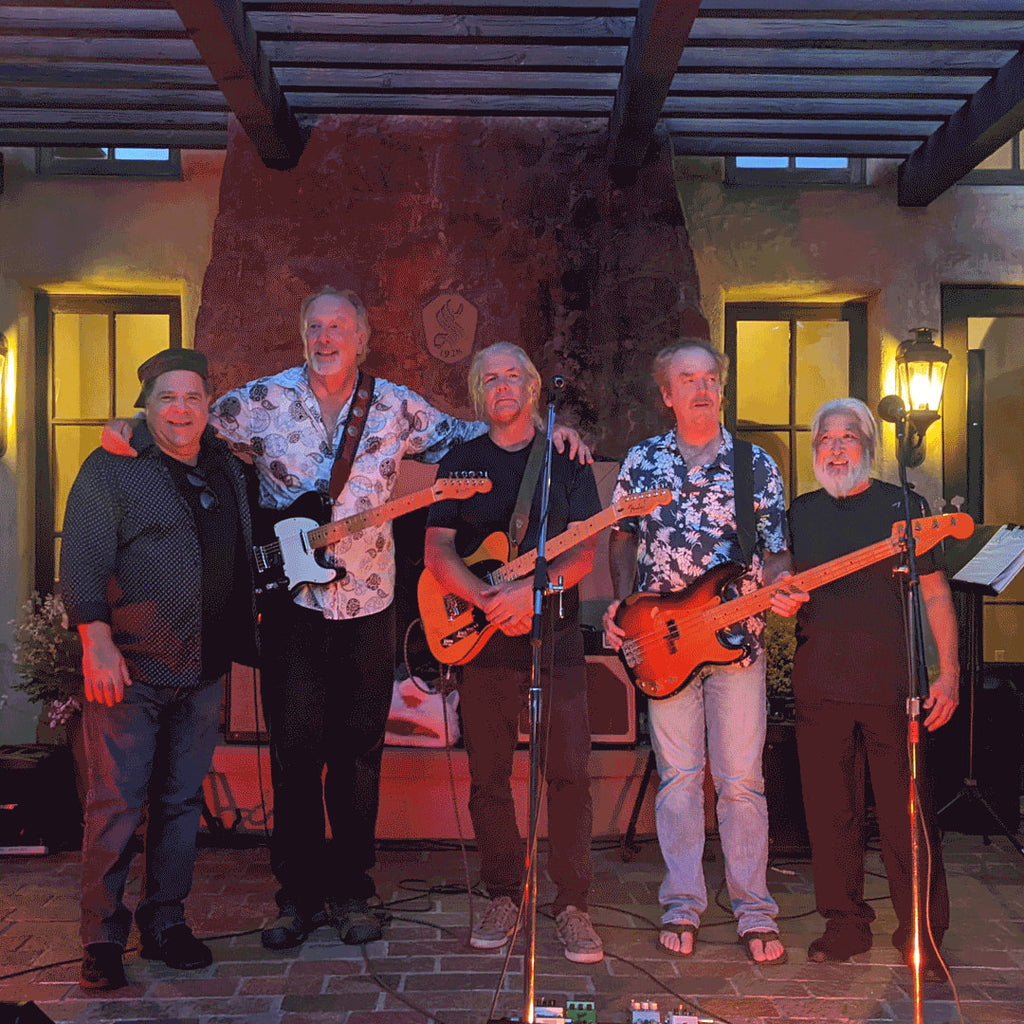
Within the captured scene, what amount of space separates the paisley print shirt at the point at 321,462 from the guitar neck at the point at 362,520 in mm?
54

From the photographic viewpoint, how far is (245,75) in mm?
4266

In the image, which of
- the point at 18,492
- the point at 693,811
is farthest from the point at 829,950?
the point at 18,492

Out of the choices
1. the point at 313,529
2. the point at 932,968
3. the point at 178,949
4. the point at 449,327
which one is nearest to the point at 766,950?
the point at 932,968

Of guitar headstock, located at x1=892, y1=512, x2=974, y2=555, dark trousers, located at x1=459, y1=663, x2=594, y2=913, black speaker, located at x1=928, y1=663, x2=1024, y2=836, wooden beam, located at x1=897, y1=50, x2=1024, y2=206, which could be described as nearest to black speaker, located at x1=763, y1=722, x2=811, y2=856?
black speaker, located at x1=928, y1=663, x2=1024, y2=836

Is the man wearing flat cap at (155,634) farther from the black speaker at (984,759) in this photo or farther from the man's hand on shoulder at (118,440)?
the black speaker at (984,759)

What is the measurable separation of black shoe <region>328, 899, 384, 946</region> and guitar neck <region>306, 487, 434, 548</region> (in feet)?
3.96

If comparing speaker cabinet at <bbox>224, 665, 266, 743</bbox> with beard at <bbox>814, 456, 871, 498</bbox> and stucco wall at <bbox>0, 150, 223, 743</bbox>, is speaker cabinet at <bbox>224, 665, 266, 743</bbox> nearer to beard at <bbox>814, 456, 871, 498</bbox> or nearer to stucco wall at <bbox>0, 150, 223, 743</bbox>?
stucco wall at <bbox>0, 150, 223, 743</bbox>

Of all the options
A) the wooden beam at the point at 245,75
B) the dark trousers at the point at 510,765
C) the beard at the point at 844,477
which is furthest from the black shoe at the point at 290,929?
the wooden beam at the point at 245,75

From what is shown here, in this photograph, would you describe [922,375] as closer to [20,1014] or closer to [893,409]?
[893,409]

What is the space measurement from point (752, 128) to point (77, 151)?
389 cm

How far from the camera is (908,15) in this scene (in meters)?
4.11

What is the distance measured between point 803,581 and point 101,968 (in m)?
2.37

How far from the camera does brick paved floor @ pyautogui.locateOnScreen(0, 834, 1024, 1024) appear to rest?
110 inches

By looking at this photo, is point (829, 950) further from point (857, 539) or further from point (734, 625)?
point (857, 539)
